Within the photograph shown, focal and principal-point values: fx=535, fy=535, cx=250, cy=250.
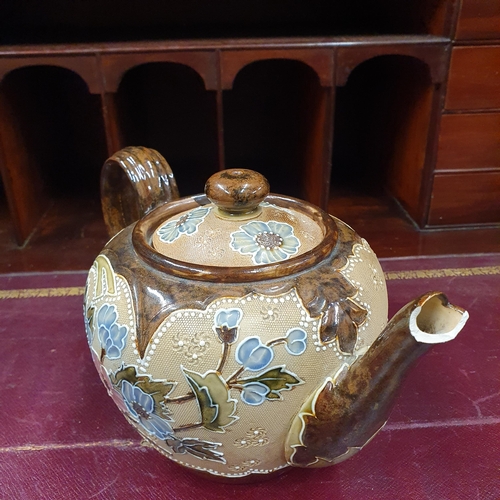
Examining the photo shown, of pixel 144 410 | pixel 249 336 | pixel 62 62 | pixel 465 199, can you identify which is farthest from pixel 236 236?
pixel 465 199

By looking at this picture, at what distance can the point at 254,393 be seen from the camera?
0.63 m

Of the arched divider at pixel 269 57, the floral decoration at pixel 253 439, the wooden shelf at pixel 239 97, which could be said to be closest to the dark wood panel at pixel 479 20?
the wooden shelf at pixel 239 97

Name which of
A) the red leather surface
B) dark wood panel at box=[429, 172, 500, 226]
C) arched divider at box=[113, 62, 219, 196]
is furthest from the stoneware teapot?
arched divider at box=[113, 62, 219, 196]

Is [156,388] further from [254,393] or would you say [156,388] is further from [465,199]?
[465,199]

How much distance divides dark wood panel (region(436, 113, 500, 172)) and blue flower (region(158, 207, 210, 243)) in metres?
1.05

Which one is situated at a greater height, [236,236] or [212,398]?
[236,236]

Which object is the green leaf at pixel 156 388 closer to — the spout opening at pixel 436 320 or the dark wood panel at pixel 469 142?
the spout opening at pixel 436 320

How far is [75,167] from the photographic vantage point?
2234mm

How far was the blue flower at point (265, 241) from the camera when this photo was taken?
0.69 meters

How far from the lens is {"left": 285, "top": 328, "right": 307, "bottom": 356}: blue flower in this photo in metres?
0.63

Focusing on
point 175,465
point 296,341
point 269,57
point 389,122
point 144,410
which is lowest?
point 175,465

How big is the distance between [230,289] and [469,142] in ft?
3.98

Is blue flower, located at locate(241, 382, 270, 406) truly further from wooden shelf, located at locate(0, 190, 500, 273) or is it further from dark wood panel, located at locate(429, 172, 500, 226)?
dark wood panel, located at locate(429, 172, 500, 226)

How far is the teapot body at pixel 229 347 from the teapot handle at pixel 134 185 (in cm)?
20
